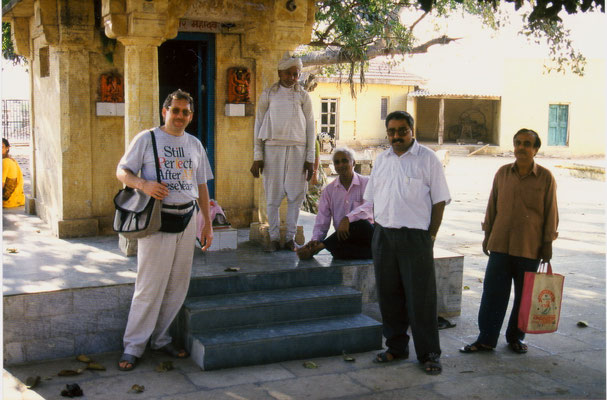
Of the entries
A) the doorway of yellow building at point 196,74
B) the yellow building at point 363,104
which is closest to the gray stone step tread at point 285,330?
the doorway of yellow building at point 196,74

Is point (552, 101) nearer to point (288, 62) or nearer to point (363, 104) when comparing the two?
point (363, 104)

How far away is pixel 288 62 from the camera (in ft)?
21.7

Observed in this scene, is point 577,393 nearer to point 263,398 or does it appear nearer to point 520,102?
point 263,398

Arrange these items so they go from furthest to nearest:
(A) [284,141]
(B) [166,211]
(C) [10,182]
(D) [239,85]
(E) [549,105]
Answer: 1. (E) [549,105]
2. (C) [10,182]
3. (D) [239,85]
4. (A) [284,141]
5. (B) [166,211]

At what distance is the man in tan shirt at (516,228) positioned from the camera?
5379 millimetres

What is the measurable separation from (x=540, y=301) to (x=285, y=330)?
6.69 ft

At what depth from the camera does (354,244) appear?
6.54 m

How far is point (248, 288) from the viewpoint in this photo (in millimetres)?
6047

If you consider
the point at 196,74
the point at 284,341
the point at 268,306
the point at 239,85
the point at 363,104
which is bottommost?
Result: the point at 284,341

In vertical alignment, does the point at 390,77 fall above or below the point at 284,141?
above

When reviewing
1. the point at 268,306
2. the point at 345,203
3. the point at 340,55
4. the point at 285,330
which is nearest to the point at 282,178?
the point at 345,203

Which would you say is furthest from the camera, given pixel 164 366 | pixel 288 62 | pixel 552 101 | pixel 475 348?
pixel 552 101

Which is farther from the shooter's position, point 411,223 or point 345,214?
point 345,214

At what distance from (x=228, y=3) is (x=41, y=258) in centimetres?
345
